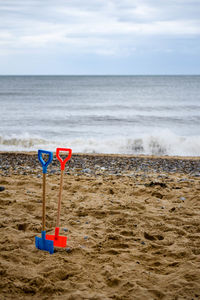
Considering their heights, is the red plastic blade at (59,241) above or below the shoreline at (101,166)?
below

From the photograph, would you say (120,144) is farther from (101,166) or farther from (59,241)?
(59,241)

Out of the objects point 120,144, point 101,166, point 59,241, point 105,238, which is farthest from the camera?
point 120,144

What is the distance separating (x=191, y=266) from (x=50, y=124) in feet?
55.3

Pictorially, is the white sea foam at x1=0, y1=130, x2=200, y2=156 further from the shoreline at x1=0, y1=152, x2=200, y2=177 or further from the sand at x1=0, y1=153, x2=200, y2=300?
the sand at x1=0, y1=153, x2=200, y2=300

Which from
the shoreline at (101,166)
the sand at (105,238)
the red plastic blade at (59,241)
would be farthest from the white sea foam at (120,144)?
the red plastic blade at (59,241)

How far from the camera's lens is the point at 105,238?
4.00 meters

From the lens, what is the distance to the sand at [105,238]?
286cm

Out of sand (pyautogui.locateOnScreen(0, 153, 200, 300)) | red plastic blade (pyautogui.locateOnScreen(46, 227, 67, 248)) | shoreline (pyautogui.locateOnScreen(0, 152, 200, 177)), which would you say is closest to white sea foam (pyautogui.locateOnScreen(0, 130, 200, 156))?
shoreline (pyautogui.locateOnScreen(0, 152, 200, 177))

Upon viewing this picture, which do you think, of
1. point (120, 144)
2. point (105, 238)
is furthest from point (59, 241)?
point (120, 144)

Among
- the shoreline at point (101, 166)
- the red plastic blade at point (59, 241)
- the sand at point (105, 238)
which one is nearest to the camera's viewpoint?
the sand at point (105, 238)

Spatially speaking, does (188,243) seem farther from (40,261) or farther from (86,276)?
(40,261)

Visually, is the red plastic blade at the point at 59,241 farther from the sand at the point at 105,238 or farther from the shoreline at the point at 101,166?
the shoreline at the point at 101,166

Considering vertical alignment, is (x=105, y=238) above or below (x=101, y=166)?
below

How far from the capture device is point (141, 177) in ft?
24.2
